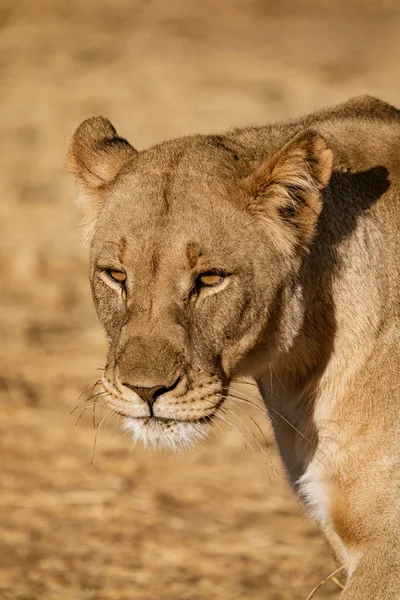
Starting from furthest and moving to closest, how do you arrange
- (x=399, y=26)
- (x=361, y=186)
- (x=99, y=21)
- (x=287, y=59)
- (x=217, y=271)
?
(x=99, y=21) < (x=399, y=26) < (x=287, y=59) < (x=361, y=186) < (x=217, y=271)

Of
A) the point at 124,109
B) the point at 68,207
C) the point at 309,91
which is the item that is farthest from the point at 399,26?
the point at 68,207

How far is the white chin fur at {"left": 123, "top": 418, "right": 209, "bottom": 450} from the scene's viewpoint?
404 centimetres

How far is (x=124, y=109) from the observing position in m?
15.2

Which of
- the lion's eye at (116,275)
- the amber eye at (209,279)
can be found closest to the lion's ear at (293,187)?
the amber eye at (209,279)

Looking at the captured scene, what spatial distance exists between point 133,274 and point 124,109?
37.3ft

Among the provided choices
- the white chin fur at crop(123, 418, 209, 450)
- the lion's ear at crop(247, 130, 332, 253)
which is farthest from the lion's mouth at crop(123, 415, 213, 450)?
the lion's ear at crop(247, 130, 332, 253)

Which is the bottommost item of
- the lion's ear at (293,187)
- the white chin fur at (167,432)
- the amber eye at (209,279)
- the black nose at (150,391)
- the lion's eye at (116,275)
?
the white chin fur at (167,432)

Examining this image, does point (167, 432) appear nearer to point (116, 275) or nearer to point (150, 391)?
point (150, 391)

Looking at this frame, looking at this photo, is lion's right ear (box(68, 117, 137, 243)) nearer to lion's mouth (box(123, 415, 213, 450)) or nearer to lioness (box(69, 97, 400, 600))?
lioness (box(69, 97, 400, 600))

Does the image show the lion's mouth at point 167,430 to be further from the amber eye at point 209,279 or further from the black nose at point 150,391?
the amber eye at point 209,279

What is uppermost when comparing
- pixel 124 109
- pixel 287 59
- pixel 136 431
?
pixel 287 59

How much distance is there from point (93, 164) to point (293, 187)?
2.94 ft

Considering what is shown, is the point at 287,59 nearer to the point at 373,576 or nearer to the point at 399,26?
the point at 399,26

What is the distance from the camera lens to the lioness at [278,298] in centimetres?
404
